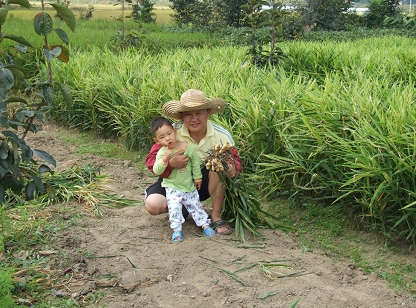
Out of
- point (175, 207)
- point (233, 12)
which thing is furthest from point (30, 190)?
point (233, 12)

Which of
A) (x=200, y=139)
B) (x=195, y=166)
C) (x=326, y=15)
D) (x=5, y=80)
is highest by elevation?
(x=5, y=80)

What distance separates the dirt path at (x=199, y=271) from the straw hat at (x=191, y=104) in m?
0.78

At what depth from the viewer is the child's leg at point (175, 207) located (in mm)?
3436

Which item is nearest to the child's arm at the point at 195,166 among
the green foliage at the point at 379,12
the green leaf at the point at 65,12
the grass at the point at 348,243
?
the grass at the point at 348,243

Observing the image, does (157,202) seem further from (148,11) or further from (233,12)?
(233,12)

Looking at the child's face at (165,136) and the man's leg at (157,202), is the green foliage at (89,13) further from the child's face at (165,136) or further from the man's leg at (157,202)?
the child's face at (165,136)

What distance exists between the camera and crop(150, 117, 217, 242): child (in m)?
3.38

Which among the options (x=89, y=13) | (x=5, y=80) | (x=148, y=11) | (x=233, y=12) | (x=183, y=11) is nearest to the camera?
(x=5, y=80)

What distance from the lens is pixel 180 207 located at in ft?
11.4

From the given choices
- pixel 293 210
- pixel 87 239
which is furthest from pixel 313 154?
pixel 87 239

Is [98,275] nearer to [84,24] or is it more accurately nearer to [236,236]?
[236,236]

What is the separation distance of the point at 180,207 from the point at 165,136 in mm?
463

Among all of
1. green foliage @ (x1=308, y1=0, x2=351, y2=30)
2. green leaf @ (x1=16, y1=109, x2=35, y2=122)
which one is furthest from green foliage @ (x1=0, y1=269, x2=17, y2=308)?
green foliage @ (x1=308, y1=0, x2=351, y2=30)

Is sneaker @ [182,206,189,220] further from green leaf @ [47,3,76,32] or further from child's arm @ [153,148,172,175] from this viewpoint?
green leaf @ [47,3,76,32]
